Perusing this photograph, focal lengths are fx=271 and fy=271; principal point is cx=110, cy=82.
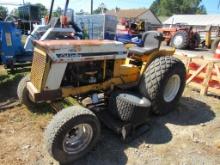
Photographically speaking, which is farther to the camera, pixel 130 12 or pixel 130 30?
pixel 130 12

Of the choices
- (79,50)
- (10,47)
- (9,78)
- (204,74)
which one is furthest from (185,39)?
(79,50)

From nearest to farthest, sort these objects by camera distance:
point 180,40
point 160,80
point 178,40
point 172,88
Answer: point 160,80, point 172,88, point 180,40, point 178,40

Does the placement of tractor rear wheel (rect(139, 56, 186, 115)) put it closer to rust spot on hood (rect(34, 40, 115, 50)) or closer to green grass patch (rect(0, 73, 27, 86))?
rust spot on hood (rect(34, 40, 115, 50))

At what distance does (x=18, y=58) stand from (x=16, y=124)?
316 centimetres

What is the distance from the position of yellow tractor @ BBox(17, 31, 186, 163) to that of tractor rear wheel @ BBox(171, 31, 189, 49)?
11026 mm

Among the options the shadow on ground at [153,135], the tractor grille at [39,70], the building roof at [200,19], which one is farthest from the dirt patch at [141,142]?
the building roof at [200,19]

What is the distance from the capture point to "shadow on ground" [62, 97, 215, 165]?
12.1 feet

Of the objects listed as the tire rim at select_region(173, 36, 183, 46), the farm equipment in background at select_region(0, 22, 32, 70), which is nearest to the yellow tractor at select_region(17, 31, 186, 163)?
the farm equipment in background at select_region(0, 22, 32, 70)

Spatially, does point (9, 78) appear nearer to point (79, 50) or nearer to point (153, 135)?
point (79, 50)

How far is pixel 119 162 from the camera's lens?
362cm

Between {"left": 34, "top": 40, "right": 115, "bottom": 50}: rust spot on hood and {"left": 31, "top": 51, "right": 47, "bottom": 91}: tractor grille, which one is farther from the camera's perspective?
{"left": 31, "top": 51, "right": 47, "bottom": 91}: tractor grille

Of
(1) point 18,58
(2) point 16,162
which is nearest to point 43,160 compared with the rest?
(2) point 16,162

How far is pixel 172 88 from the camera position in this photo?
5.11 m

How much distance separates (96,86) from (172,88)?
1.61 meters
